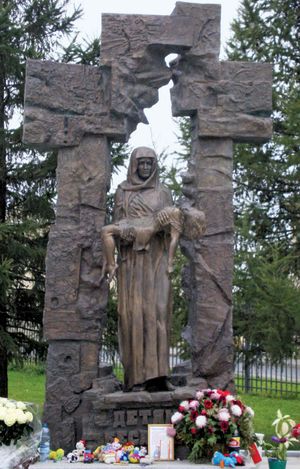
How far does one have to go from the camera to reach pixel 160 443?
659cm

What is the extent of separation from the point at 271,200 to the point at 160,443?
Result: 709cm

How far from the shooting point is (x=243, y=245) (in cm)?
1186

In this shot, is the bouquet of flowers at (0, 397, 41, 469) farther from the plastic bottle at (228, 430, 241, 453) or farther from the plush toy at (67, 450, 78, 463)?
the plastic bottle at (228, 430, 241, 453)

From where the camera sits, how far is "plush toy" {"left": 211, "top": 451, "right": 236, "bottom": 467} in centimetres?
615

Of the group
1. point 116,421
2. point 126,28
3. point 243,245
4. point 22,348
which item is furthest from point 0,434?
point 243,245

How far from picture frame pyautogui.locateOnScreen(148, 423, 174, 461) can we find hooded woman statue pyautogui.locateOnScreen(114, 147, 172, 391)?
1.74 feet

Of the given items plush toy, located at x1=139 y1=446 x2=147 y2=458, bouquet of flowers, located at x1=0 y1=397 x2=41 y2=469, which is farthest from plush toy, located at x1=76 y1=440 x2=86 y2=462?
plush toy, located at x1=139 y1=446 x2=147 y2=458

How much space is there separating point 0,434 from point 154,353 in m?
1.59

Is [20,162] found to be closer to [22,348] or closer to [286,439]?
[22,348]

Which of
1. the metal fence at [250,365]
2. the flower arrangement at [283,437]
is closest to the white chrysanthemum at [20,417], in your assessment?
the flower arrangement at [283,437]

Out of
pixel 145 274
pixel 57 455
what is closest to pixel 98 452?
pixel 57 455

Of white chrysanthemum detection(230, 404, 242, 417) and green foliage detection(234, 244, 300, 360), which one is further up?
green foliage detection(234, 244, 300, 360)

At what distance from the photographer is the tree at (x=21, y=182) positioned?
10.9 meters

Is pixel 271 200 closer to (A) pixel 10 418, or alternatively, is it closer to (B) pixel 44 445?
(B) pixel 44 445
